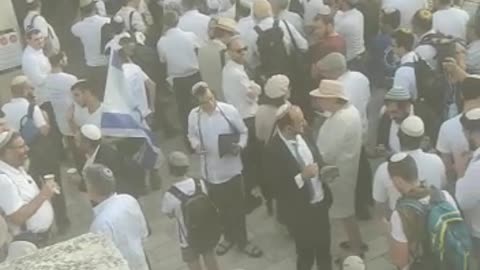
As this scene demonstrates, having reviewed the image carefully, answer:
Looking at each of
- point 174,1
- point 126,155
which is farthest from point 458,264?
point 174,1

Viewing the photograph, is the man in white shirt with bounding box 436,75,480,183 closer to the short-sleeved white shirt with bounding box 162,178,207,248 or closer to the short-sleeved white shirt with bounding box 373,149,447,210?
the short-sleeved white shirt with bounding box 373,149,447,210

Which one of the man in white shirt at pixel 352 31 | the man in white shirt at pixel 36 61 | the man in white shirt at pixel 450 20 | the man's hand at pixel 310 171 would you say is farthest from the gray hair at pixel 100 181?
the man in white shirt at pixel 450 20

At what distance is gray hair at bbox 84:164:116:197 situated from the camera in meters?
5.66

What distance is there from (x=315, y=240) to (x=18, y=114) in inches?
115

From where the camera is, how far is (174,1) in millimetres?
9539

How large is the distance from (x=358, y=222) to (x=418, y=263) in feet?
8.14

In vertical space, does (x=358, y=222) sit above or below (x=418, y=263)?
below

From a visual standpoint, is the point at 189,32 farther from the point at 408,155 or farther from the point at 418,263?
the point at 418,263

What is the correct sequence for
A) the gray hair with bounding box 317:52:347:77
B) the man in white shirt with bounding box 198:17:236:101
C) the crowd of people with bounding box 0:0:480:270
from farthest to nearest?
the man in white shirt with bounding box 198:17:236:101 < the gray hair with bounding box 317:52:347:77 < the crowd of people with bounding box 0:0:480:270

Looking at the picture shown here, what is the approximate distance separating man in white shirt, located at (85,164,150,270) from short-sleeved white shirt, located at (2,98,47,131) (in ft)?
6.56

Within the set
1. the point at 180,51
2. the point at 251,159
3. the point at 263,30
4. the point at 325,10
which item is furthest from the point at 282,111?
the point at 180,51

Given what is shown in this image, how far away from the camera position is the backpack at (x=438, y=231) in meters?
5.04

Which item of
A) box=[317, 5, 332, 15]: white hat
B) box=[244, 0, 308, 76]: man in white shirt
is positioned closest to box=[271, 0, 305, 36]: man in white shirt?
box=[244, 0, 308, 76]: man in white shirt

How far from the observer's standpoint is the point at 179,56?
29.0 ft
